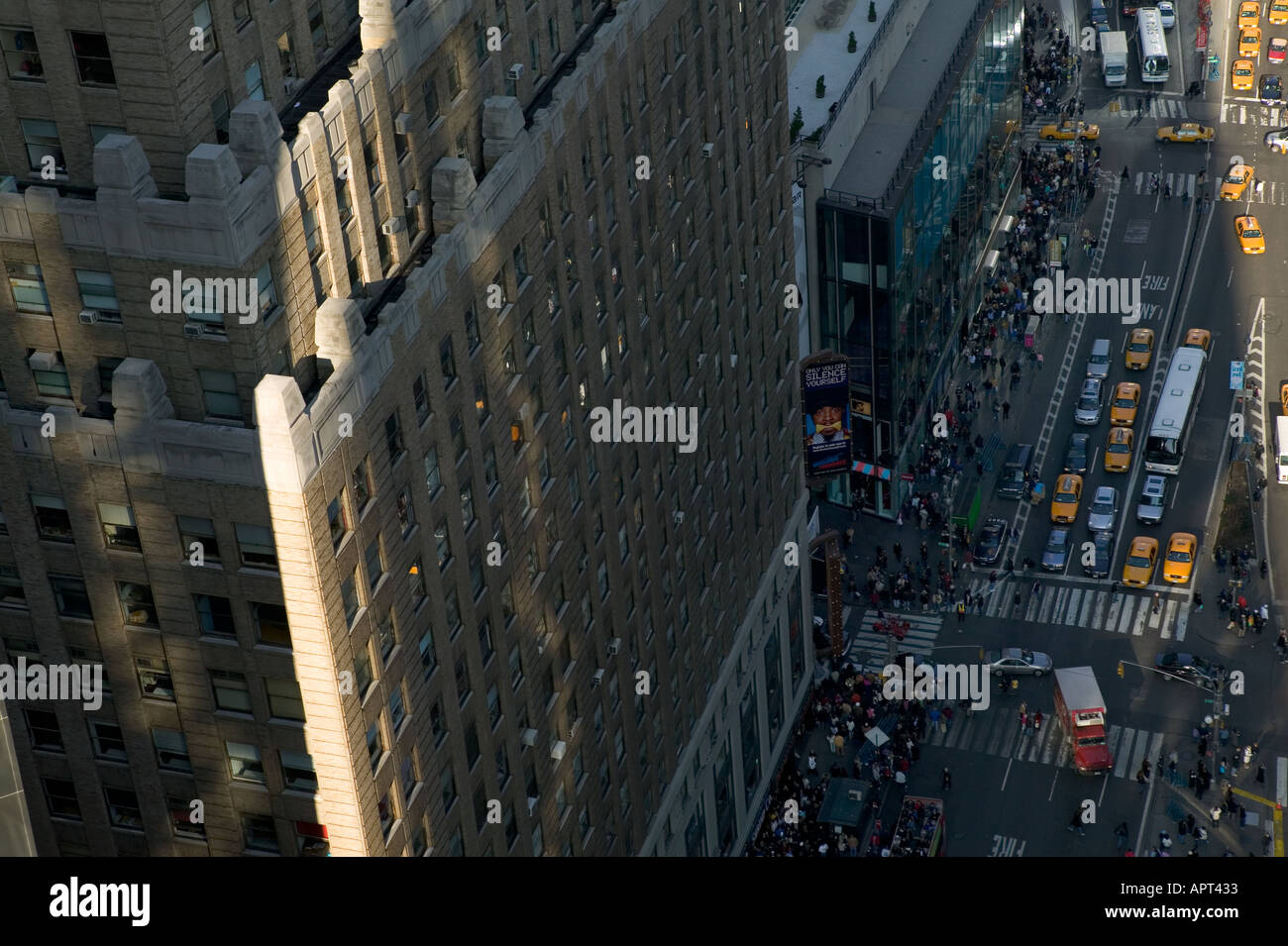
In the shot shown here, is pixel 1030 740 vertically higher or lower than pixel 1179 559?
lower

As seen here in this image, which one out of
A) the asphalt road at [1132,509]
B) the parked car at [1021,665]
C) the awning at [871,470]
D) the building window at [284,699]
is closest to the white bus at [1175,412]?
the asphalt road at [1132,509]

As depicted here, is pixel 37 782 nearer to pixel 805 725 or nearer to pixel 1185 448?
pixel 805 725

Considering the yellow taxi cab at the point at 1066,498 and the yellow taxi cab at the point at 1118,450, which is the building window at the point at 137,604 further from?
the yellow taxi cab at the point at 1118,450

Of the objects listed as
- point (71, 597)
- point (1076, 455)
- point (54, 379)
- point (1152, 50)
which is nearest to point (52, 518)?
point (71, 597)

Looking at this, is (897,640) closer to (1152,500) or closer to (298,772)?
(1152,500)

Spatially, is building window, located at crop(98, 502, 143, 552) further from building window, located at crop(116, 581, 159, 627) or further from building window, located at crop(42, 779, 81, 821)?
building window, located at crop(42, 779, 81, 821)
